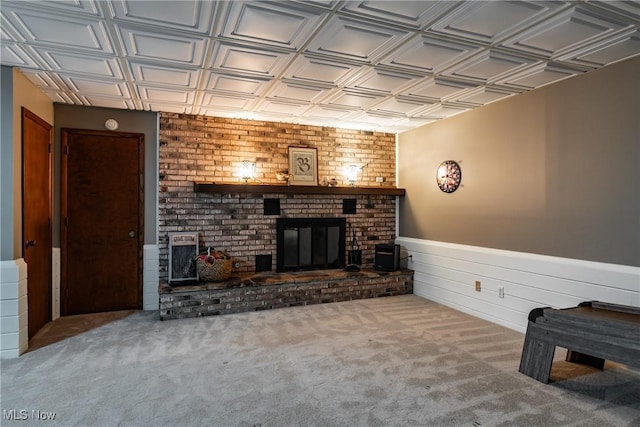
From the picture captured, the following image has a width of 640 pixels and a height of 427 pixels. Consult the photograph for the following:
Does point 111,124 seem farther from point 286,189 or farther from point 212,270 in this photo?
point 286,189

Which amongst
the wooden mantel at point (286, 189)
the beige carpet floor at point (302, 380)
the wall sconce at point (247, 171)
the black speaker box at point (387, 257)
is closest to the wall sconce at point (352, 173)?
the wooden mantel at point (286, 189)

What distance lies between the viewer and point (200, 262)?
466cm

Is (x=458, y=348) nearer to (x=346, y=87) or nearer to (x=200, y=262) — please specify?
(x=346, y=87)

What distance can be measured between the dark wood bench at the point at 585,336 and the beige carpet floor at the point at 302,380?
0.15m

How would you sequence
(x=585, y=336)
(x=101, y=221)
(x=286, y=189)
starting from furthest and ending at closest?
(x=286, y=189) → (x=101, y=221) → (x=585, y=336)

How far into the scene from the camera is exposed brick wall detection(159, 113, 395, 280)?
16.1 ft

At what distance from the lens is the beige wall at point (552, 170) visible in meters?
3.14

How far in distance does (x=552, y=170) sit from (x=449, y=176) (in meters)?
1.39

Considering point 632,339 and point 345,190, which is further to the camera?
point 345,190

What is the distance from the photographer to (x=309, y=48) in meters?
2.90

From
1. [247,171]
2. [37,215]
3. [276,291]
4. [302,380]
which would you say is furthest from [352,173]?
[37,215]

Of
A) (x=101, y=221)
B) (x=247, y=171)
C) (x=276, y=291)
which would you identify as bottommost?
(x=276, y=291)

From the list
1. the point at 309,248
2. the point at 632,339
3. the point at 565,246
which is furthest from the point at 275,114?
the point at 632,339

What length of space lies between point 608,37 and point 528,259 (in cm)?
208
